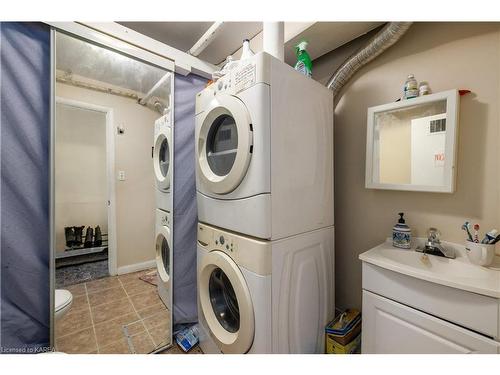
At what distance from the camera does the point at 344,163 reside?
150cm

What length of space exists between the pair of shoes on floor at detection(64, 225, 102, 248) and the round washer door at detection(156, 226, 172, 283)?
350 millimetres

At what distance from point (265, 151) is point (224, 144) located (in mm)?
384

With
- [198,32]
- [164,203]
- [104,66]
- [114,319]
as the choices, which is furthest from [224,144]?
[114,319]

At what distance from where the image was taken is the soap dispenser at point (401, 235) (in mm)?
1165

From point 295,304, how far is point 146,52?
1.73 m

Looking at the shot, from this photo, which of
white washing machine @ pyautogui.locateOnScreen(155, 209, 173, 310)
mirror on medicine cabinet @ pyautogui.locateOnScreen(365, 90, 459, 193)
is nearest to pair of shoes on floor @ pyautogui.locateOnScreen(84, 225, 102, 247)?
white washing machine @ pyautogui.locateOnScreen(155, 209, 173, 310)

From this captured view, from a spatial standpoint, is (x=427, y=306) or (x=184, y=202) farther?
(x=184, y=202)

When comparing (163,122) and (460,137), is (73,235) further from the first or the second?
(460,137)

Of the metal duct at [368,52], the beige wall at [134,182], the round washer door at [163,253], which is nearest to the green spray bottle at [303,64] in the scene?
the metal duct at [368,52]

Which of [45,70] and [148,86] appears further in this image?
[148,86]

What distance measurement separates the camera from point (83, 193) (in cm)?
119
